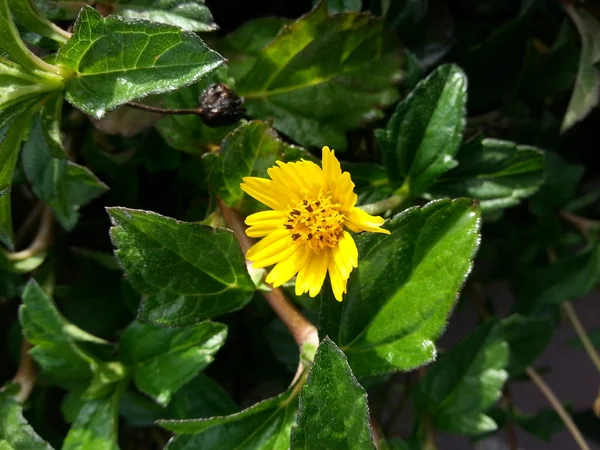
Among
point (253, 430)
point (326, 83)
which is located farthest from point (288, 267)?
point (326, 83)

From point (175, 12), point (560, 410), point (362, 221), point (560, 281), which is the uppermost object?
point (175, 12)

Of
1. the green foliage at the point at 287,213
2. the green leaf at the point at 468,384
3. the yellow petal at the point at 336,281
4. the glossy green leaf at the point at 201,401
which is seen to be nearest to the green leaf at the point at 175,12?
the green foliage at the point at 287,213

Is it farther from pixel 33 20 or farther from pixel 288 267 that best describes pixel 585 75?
pixel 33 20

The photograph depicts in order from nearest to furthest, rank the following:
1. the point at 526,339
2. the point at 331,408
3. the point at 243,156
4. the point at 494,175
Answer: the point at 331,408, the point at 243,156, the point at 494,175, the point at 526,339

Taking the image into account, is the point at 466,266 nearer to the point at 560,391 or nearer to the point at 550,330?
the point at 550,330

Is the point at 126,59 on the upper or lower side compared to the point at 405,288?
upper

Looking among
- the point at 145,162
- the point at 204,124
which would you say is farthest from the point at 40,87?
the point at 145,162

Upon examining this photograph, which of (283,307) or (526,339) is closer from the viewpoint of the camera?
(283,307)

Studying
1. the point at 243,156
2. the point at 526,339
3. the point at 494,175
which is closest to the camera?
the point at 243,156

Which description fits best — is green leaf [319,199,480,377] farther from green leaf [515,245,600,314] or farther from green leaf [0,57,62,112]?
green leaf [515,245,600,314]
